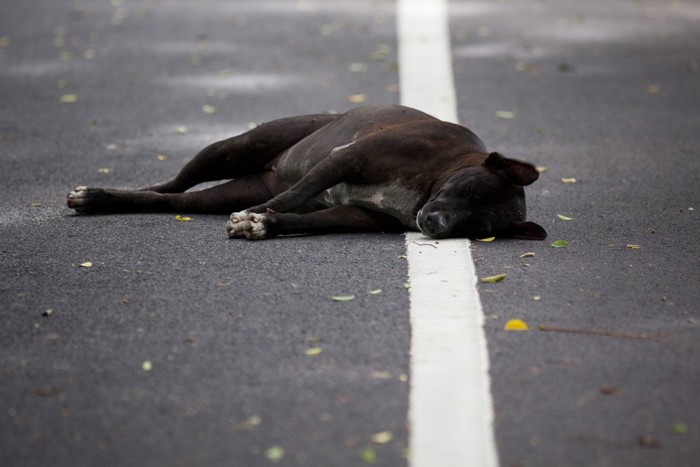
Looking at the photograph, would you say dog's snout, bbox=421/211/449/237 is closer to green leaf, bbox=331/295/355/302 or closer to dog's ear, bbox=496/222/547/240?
dog's ear, bbox=496/222/547/240

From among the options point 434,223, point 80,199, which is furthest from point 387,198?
point 80,199

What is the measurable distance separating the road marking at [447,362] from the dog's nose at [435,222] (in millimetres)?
89

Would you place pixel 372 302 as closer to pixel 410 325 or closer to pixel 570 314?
pixel 410 325

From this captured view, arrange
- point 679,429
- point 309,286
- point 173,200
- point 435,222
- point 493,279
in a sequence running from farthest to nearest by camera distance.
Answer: point 173,200
point 435,222
point 493,279
point 309,286
point 679,429

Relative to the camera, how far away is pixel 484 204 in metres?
6.18

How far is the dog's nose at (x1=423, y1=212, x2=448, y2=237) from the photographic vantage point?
6102 mm

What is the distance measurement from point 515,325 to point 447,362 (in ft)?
1.66

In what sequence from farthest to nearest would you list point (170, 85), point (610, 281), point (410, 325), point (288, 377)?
point (170, 85), point (610, 281), point (410, 325), point (288, 377)

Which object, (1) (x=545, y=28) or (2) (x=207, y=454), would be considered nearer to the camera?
(2) (x=207, y=454)

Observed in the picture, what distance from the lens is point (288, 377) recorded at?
171 inches

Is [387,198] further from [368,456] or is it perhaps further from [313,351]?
[368,456]

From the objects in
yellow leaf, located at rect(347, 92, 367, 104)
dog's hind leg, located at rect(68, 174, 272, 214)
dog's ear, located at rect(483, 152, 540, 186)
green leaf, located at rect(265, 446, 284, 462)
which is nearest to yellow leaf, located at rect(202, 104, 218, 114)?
Result: yellow leaf, located at rect(347, 92, 367, 104)

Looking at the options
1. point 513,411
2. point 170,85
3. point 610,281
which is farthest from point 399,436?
point 170,85

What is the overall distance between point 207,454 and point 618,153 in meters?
5.52
